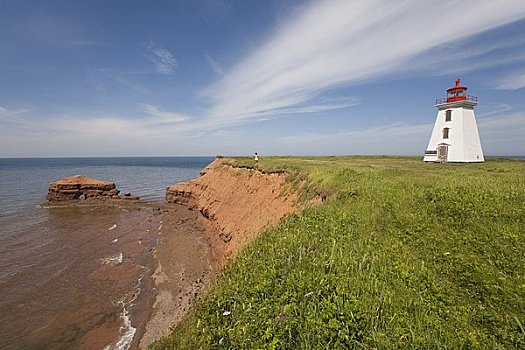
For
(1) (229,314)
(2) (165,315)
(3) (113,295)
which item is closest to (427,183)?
(1) (229,314)

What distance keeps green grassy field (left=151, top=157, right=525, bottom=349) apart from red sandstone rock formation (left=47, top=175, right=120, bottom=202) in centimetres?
4886

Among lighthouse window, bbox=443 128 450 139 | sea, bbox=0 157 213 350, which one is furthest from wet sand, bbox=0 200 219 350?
lighthouse window, bbox=443 128 450 139

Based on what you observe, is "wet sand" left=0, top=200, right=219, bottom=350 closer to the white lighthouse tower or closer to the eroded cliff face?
the eroded cliff face

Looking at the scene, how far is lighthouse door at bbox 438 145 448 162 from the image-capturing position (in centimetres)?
2880

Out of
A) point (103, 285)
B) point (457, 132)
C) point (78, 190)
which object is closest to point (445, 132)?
point (457, 132)

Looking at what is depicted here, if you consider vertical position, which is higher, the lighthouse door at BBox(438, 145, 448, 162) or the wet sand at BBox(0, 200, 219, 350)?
the lighthouse door at BBox(438, 145, 448, 162)

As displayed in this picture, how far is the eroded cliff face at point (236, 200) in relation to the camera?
1862 centimetres

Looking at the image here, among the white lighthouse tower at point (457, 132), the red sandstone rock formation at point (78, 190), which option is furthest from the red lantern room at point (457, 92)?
the red sandstone rock formation at point (78, 190)

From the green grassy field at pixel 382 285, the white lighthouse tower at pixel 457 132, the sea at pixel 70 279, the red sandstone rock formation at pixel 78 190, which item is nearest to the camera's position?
the green grassy field at pixel 382 285

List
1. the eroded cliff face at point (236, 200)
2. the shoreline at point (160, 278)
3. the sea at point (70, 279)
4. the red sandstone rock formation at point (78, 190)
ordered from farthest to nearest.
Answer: the red sandstone rock formation at point (78, 190)
the eroded cliff face at point (236, 200)
the shoreline at point (160, 278)
the sea at point (70, 279)

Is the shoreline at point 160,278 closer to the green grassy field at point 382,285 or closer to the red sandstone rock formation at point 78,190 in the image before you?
the green grassy field at point 382,285

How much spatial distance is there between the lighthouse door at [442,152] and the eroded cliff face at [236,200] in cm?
1902

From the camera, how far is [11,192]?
5222 centimetres

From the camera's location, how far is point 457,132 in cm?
2800
